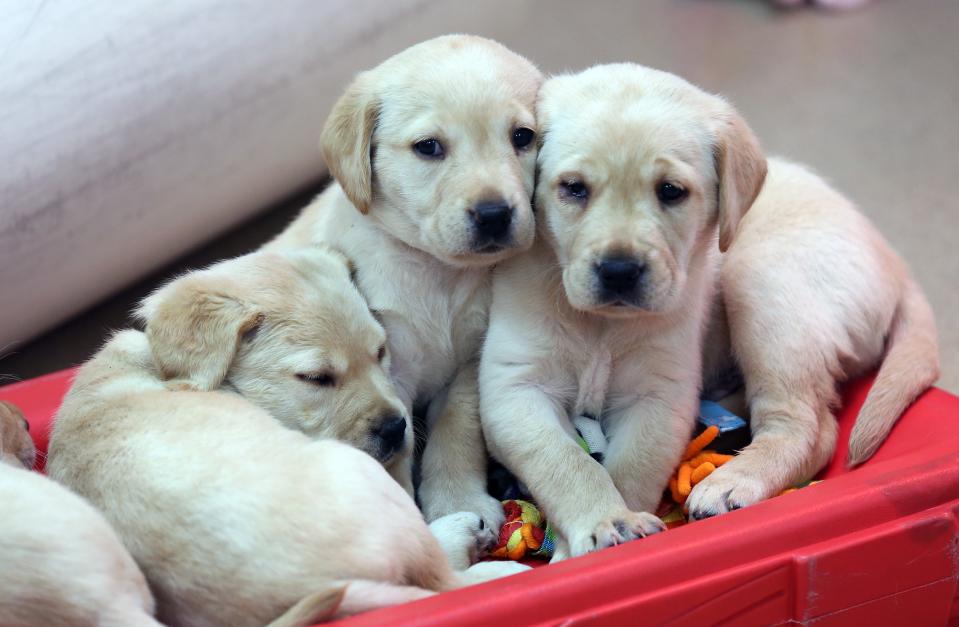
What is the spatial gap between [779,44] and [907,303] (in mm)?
4443

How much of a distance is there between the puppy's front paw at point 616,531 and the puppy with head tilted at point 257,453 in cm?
19

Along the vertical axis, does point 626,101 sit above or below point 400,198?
above

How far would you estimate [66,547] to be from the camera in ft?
6.25

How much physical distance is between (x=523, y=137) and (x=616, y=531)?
103cm

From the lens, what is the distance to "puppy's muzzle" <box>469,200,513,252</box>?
251cm

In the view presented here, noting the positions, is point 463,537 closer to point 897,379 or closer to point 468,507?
point 468,507

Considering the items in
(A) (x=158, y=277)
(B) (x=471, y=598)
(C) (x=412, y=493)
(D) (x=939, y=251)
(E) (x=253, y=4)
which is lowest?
(D) (x=939, y=251)

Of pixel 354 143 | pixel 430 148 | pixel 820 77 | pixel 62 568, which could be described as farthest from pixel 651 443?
pixel 820 77

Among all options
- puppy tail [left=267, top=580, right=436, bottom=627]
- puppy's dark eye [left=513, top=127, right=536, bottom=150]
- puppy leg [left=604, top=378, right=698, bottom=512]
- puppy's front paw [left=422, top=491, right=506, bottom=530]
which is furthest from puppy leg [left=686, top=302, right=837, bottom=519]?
puppy tail [left=267, top=580, right=436, bottom=627]

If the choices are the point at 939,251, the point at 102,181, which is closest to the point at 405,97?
the point at 102,181

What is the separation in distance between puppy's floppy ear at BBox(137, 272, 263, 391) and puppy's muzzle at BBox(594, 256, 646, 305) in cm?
83

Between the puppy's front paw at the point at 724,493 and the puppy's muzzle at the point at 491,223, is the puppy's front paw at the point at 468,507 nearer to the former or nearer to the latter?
the puppy's front paw at the point at 724,493

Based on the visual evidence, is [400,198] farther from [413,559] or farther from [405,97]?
[413,559]

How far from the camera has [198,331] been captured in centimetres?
248
